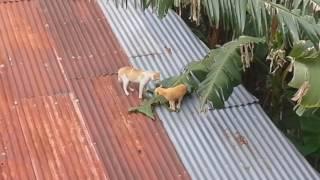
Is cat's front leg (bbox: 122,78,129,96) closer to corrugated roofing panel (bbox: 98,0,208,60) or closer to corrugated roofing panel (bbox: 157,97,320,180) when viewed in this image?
corrugated roofing panel (bbox: 157,97,320,180)

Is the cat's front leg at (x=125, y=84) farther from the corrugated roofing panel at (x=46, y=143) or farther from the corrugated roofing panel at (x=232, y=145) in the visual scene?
the corrugated roofing panel at (x=46, y=143)

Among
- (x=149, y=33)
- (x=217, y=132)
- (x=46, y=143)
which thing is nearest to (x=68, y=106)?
(x=46, y=143)

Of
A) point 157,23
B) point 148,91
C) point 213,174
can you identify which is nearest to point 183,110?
point 148,91

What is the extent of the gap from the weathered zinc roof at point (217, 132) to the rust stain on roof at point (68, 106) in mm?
118

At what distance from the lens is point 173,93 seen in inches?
181

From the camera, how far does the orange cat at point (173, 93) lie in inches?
181

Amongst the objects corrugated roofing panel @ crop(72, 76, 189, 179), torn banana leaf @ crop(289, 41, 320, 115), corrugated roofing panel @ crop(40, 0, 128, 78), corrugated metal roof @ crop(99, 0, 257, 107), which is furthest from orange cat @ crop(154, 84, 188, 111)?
torn banana leaf @ crop(289, 41, 320, 115)

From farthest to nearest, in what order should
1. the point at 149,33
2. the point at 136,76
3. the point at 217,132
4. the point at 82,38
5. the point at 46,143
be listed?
the point at 149,33 < the point at 82,38 < the point at 136,76 < the point at 217,132 < the point at 46,143

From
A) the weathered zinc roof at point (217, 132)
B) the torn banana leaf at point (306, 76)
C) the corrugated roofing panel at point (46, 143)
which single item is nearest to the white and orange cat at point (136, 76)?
the weathered zinc roof at point (217, 132)

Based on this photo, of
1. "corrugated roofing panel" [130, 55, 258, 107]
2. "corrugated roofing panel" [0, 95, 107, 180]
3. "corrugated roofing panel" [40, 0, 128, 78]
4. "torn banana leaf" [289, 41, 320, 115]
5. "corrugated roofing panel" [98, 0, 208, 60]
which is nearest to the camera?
"torn banana leaf" [289, 41, 320, 115]

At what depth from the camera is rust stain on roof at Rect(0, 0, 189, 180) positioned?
412cm

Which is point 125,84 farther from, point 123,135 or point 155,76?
point 123,135

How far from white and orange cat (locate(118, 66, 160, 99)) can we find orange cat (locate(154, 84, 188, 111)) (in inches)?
4.5

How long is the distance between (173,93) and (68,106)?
803 mm
